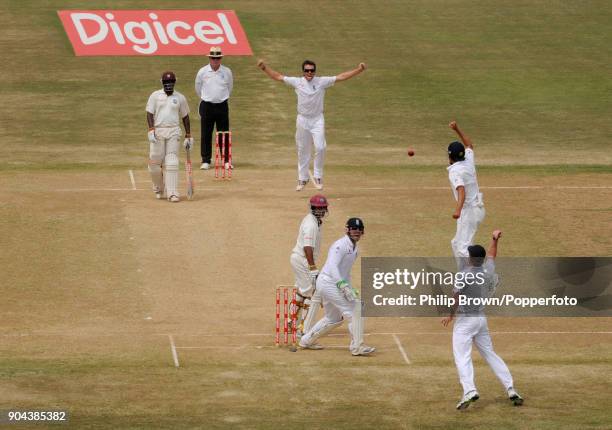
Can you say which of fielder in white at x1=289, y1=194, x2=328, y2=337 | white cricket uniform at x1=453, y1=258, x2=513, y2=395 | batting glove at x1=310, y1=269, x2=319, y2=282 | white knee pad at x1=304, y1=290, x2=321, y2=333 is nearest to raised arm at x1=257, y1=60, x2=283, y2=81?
fielder in white at x1=289, y1=194, x2=328, y2=337

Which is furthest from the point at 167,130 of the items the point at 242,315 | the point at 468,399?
the point at 468,399

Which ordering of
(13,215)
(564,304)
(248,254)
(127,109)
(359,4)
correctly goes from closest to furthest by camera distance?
(564,304) → (248,254) → (13,215) → (127,109) → (359,4)

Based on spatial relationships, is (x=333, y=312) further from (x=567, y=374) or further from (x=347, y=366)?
(x=567, y=374)

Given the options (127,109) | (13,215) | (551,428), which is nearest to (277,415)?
(551,428)

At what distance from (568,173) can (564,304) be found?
357 inches

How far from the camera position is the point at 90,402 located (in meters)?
18.4

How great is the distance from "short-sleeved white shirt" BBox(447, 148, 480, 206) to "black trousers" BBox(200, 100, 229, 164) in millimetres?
9680

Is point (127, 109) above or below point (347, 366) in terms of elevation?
above

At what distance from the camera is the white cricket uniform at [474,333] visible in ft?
60.3

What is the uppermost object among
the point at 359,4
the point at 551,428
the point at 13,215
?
the point at 359,4

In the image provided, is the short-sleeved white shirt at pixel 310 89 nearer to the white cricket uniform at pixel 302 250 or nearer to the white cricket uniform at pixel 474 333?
the white cricket uniform at pixel 302 250

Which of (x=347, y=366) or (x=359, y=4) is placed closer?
(x=347, y=366)

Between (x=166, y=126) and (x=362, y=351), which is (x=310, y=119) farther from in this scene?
(x=362, y=351)

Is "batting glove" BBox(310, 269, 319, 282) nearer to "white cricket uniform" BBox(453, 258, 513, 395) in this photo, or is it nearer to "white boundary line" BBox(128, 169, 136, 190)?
"white cricket uniform" BBox(453, 258, 513, 395)
